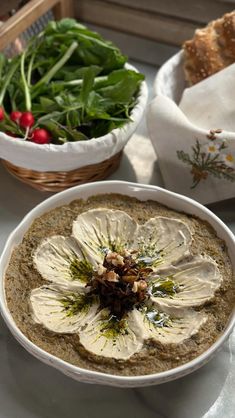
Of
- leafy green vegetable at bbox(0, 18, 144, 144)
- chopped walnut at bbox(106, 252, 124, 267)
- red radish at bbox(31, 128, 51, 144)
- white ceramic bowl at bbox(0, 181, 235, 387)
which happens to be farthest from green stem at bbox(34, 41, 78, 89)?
chopped walnut at bbox(106, 252, 124, 267)

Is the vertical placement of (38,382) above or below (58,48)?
below

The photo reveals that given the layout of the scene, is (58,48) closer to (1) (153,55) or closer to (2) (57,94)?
(2) (57,94)

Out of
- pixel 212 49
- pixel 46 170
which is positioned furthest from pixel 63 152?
pixel 212 49

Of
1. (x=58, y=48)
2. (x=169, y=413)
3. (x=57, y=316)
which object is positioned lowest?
(x=169, y=413)

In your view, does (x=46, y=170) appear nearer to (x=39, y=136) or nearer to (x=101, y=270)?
(x=39, y=136)

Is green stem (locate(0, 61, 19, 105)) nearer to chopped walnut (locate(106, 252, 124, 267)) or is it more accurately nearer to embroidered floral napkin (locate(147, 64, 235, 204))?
embroidered floral napkin (locate(147, 64, 235, 204))

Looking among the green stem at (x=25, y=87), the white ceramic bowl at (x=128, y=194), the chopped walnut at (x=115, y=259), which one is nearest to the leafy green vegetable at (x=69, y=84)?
the green stem at (x=25, y=87)

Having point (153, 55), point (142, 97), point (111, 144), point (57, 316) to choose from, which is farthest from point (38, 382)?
point (153, 55)
